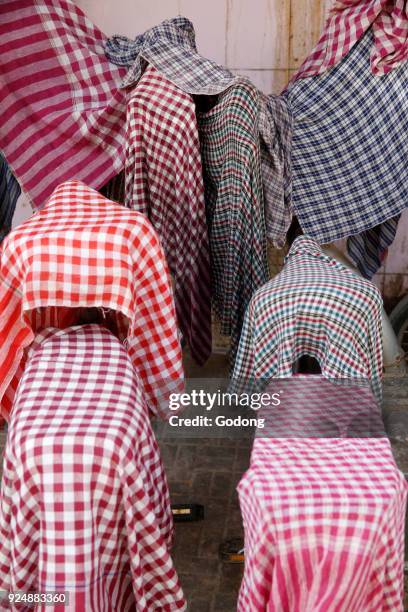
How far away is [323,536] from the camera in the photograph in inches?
71.9

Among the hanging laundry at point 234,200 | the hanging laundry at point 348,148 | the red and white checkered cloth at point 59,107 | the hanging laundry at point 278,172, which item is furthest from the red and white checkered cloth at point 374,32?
the red and white checkered cloth at point 59,107

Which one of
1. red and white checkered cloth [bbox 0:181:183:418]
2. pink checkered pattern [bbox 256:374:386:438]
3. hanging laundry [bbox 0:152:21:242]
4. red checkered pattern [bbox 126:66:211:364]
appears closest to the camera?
red and white checkered cloth [bbox 0:181:183:418]

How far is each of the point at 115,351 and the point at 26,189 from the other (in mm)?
1025

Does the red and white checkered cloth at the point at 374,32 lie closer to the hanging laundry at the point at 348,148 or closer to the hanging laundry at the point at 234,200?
the hanging laundry at the point at 348,148

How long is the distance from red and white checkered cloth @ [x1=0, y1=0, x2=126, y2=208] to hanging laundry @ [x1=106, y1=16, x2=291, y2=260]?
0.37ft

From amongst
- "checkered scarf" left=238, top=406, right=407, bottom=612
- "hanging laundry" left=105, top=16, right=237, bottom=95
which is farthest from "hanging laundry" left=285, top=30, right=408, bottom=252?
"checkered scarf" left=238, top=406, right=407, bottom=612

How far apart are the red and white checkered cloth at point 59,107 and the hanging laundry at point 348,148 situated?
759 mm

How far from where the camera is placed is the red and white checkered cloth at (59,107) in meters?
2.86

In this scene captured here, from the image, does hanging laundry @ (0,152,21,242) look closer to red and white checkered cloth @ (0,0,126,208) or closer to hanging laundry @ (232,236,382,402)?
red and white checkered cloth @ (0,0,126,208)

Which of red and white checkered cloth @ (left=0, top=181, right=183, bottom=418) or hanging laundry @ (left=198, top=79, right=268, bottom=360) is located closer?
red and white checkered cloth @ (left=0, top=181, right=183, bottom=418)

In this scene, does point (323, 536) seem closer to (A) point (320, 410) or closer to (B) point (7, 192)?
(A) point (320, 410)

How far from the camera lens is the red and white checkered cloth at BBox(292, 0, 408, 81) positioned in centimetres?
286

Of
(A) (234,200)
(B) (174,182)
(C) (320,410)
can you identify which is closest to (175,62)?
(B) (174,182)

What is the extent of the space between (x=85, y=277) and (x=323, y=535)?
973mm
